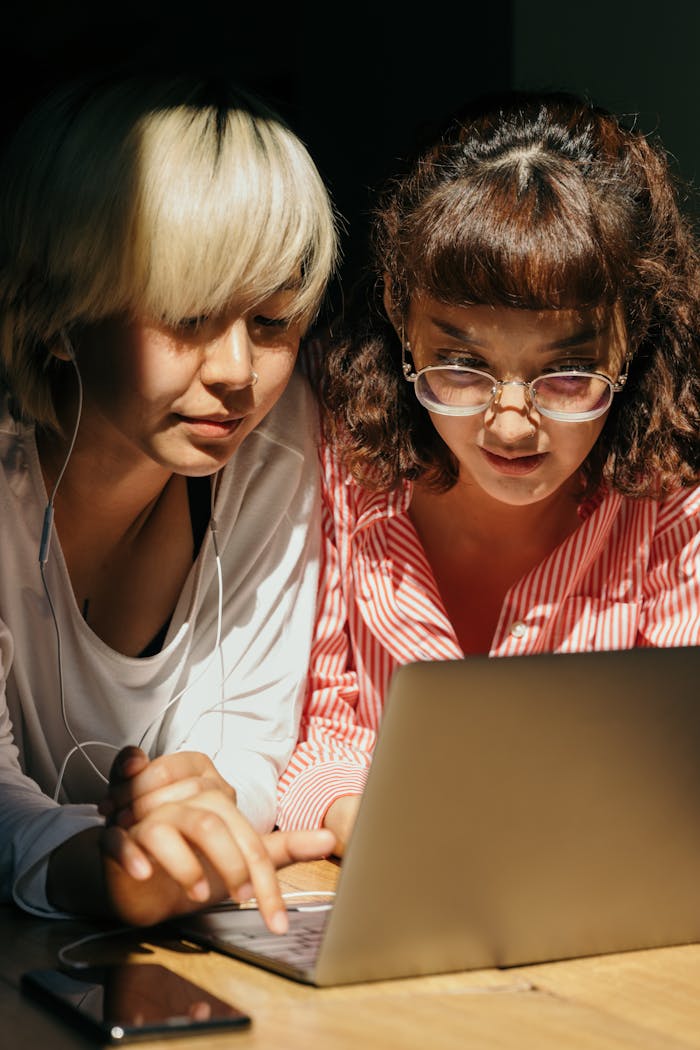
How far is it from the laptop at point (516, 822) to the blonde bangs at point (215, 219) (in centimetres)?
72

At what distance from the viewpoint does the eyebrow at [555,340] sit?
1.78m

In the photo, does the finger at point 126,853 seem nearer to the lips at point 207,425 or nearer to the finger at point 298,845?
the finger at point 298,845

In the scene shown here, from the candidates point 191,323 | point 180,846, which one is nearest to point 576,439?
point 191,323

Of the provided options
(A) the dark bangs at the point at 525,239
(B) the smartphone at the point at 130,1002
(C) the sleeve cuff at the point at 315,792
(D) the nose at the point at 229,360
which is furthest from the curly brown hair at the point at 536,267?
(B) the smartphone at the point at 130,1002

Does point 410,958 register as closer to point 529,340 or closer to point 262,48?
point 529,340

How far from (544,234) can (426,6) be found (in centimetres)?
135

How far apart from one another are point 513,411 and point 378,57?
155 cm

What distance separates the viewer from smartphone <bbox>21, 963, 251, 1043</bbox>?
39.3 inches

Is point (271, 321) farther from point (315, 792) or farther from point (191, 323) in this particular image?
point (315, 792)

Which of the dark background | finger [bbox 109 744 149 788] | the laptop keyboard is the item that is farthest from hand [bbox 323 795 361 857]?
the dark background

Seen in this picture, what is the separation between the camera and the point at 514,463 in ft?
6.08

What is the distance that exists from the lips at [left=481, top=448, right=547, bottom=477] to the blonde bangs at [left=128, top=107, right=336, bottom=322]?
0.31 m

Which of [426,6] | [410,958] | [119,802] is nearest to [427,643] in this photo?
[119,802]

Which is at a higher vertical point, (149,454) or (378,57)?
(378,57)
